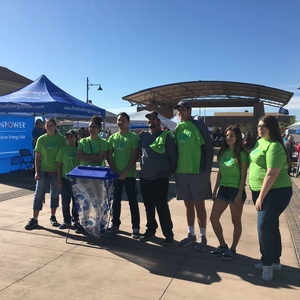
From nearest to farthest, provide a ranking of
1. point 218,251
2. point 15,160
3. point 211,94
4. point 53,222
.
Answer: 1. point 218,251
2. point 53,222
3. point 15,160
4. point 211,94

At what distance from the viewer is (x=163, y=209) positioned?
442 cm

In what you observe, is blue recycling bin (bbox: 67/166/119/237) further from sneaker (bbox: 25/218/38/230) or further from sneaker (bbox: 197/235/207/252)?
sneaker (bbox: 197/235/207/252)

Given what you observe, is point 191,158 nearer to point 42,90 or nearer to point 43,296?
point 43,296

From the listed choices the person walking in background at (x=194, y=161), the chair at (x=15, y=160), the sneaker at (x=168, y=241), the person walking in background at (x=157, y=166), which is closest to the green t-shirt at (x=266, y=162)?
the person walking in background at (x=194, y=161)

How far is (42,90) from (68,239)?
7053 mm

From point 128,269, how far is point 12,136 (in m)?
9.50

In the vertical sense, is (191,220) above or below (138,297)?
above

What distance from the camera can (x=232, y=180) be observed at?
12.7 feet

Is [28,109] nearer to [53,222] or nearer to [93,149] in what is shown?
[53,222]

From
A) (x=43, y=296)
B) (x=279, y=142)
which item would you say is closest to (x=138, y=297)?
(x=43, y=296)

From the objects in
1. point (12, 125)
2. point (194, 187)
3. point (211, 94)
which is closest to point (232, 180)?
point (194, 187)

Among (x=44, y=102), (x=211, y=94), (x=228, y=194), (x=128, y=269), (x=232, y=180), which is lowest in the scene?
(x=128, y=269)

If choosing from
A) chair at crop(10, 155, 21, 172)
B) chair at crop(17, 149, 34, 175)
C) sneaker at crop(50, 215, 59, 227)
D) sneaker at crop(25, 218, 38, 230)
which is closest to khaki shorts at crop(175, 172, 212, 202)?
sneaker at crop(50, 215, 59, 227)

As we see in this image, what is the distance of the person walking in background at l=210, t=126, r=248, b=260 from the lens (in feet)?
12.6
